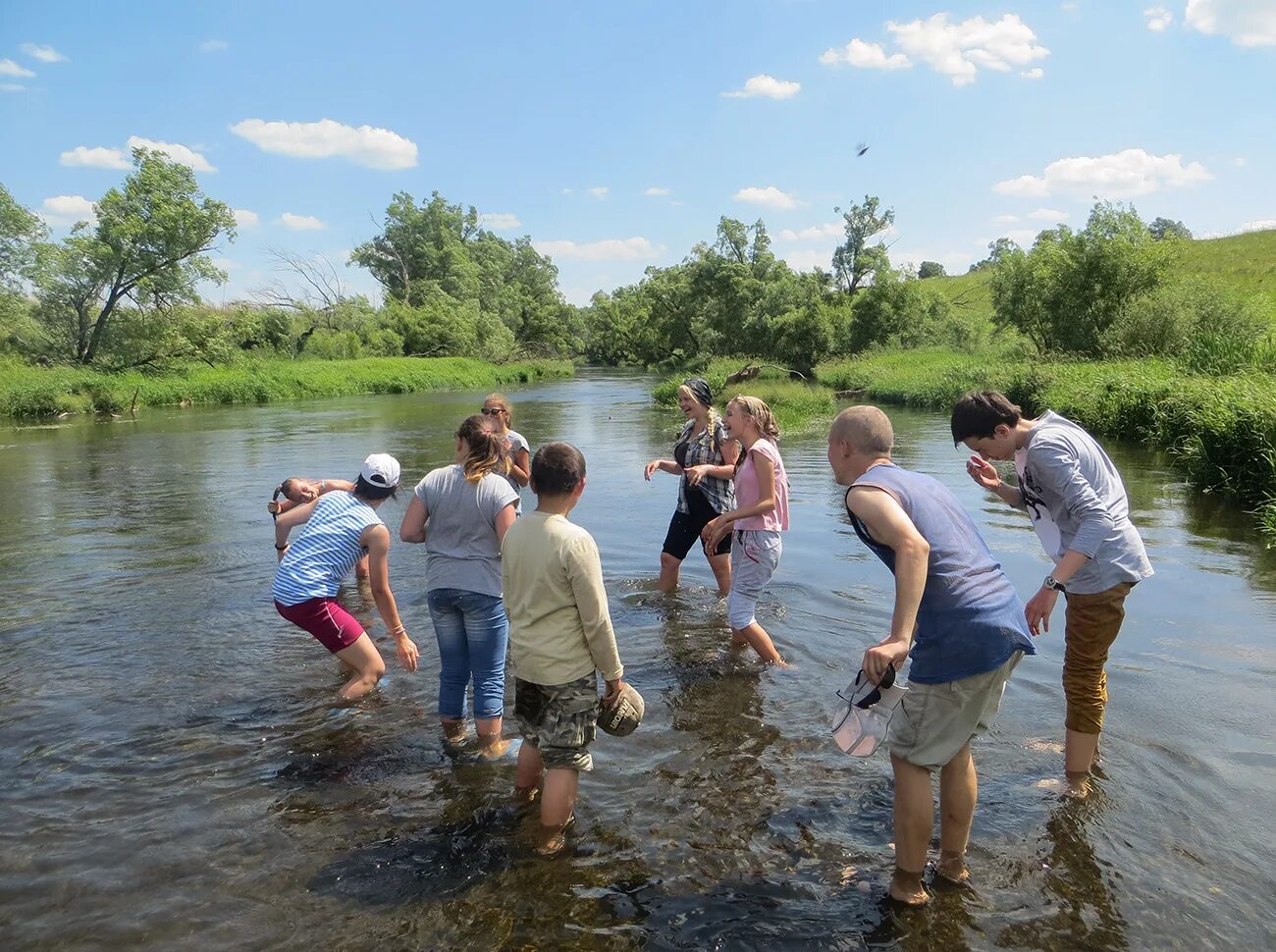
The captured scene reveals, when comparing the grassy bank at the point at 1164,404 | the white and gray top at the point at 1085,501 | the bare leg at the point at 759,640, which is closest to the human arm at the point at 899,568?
the white and gray top at the point at 1085,501

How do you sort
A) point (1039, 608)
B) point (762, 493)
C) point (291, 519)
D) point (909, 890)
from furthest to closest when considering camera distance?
1. point (291, 519)
2. point (762, 493)
3. point (1039, 608)
4. point (909, 890)

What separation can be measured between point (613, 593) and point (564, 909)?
521cm

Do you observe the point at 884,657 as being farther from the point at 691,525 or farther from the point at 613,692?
the point at 691,525

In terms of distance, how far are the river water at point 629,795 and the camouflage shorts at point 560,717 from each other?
0.58m

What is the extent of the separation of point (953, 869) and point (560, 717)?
1.98m

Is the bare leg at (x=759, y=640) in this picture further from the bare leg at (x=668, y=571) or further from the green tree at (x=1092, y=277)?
the green tree at (x=1092, y=277)

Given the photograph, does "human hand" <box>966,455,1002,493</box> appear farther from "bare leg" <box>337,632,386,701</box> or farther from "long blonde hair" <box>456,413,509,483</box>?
"bare leg" <box>337,632,386,701</box>

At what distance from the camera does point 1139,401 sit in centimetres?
1958

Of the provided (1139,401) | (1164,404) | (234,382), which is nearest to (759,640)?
(1164,404)

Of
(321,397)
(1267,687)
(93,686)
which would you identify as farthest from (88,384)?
(1267,687)

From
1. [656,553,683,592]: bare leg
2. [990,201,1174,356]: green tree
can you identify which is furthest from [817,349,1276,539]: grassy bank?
[656,553,683,592]: bare leg

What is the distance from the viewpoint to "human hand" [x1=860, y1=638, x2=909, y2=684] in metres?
3.17

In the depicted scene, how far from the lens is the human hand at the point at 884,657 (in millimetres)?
3174

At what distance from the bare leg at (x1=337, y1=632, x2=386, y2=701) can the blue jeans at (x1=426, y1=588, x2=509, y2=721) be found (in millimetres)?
726
